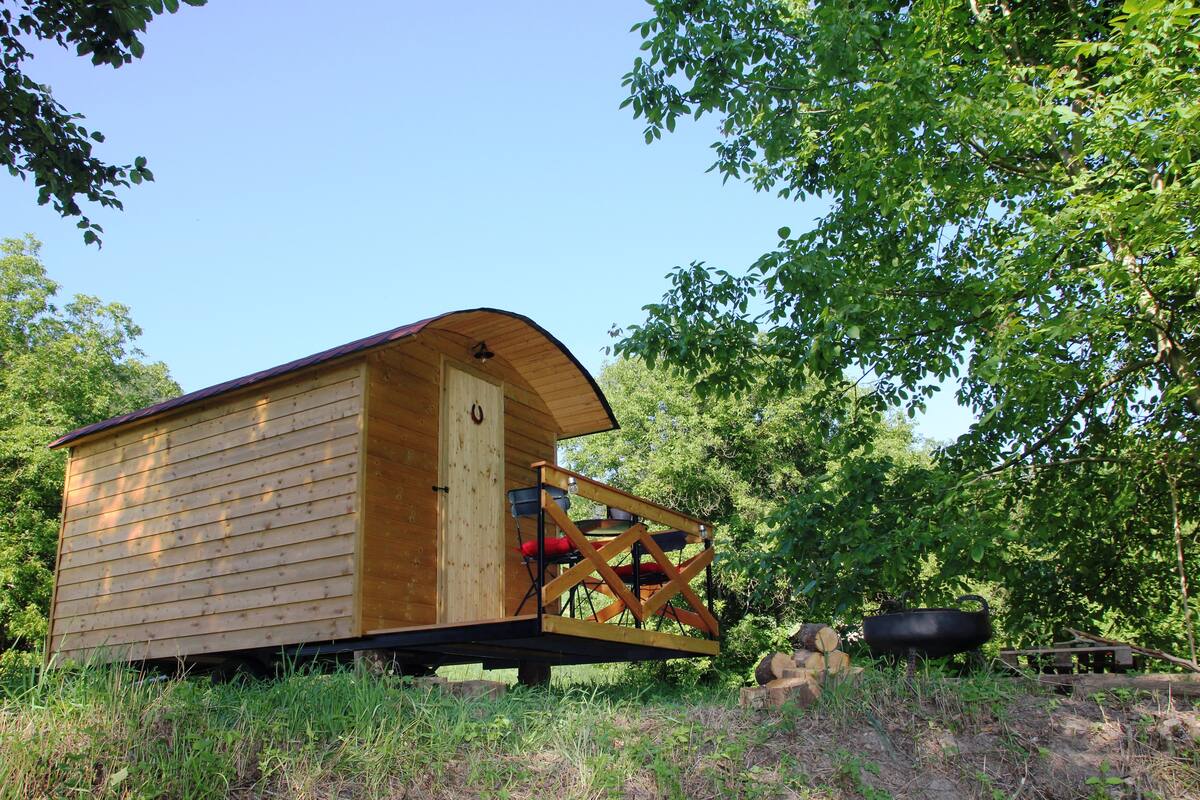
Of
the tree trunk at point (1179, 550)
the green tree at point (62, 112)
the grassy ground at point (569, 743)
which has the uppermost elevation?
the green tree at point (62, 112)

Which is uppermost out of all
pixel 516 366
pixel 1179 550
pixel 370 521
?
pixel 516 366

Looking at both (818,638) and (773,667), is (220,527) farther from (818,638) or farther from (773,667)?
(818,638)

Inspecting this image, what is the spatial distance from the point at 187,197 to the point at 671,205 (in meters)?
5.31

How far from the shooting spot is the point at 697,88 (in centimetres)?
706

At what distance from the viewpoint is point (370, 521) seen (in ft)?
21.1

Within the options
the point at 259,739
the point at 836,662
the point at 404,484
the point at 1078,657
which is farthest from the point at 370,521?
the point at 1078,657

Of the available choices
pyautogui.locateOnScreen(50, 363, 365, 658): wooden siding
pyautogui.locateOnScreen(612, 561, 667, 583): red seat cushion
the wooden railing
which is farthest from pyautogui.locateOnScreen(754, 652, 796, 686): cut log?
pyautogui.locateOnScreen(50, 363, 365, 658): wooden siding

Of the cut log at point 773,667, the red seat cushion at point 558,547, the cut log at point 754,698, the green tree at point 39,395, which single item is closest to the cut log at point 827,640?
the cut log at point 773,667

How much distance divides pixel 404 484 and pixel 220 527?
5.45 ft

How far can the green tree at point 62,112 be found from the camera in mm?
5152

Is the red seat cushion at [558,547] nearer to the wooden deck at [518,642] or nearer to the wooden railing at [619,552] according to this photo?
the wooden railing at [619,552]

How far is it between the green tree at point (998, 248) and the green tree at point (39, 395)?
15.0 metres

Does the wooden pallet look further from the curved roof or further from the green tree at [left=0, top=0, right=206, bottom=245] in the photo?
the green tree at [left=0, top=0, right=206, bottom=245]

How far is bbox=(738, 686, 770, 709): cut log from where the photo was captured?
516 centimetres
